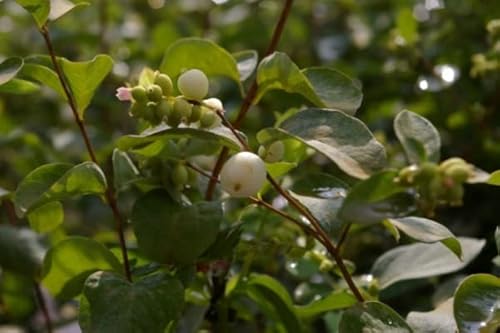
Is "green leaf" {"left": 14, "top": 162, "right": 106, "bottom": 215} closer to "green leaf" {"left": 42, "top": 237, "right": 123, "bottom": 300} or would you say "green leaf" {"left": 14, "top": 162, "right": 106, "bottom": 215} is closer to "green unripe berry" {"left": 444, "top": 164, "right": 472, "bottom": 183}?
"green leaf" {"left": 42, "top": 237, "right": 123, "bottom": 300}

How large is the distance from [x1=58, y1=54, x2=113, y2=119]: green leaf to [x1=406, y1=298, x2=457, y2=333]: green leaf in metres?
0.43

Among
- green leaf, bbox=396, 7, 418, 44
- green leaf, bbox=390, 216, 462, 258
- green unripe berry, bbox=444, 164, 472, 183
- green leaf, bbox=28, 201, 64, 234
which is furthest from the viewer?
green leaf, bbox=396, 7, 418, 44

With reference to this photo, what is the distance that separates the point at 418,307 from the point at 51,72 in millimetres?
724

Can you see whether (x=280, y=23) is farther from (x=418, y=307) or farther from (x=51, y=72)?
(x=418, y=307)

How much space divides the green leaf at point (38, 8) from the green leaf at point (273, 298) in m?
0.39

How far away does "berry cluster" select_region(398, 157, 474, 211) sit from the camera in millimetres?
749

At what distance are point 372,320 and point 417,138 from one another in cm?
20

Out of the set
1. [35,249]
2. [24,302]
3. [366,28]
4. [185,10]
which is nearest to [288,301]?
[35,249]

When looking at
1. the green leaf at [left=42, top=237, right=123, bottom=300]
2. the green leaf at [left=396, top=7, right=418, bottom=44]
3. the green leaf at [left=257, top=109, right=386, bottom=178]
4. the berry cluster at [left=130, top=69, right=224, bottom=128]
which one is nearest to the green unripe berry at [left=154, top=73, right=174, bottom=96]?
the berry cluster at [left=130, top=69, right=224, bottom=128]

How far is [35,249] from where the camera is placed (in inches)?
56.1

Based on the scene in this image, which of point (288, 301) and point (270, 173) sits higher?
point (270, 173)

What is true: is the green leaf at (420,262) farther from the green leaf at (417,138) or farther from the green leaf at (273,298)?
the green leaf at (417,138)

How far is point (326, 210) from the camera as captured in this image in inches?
36.8

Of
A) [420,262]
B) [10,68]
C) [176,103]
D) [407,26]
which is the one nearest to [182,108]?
[176,103]
